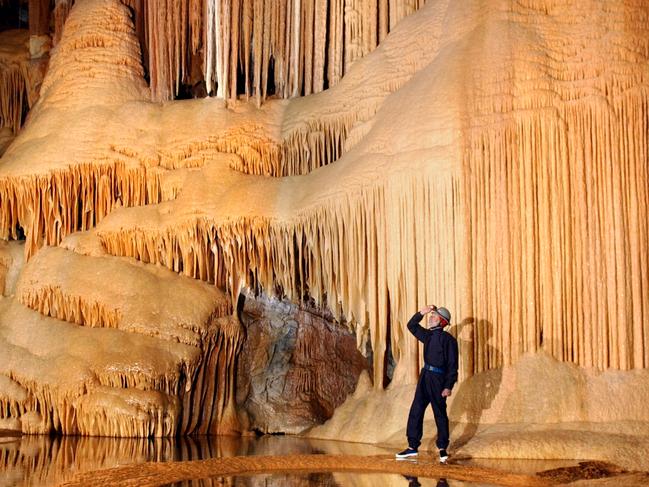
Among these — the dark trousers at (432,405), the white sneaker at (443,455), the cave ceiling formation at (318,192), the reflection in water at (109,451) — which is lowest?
the reflection in water at (109,451)

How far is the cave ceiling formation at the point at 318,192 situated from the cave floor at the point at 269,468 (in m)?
1.58

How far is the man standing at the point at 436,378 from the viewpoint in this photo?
7109 mm

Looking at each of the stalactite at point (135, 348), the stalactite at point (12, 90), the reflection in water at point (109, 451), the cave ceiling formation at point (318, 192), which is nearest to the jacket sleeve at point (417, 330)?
the cave ceiling formation at point (318, 192)

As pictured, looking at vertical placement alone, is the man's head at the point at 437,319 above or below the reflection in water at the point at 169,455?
above

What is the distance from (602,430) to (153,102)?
8.99 meters

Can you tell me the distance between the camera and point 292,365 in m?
12.9

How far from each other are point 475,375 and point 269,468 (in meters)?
2.56

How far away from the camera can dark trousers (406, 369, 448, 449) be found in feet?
23.3

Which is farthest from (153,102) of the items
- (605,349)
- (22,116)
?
(605,349)

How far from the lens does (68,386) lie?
10.3 m

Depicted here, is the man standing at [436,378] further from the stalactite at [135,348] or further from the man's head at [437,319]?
the stalactite at [135,348]

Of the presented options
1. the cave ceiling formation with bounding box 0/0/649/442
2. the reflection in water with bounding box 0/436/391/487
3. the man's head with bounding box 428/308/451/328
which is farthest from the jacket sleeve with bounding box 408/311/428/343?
the reflection in water with bounding box 0/436/391/487

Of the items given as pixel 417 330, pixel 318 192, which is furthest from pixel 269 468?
pixel 318 192

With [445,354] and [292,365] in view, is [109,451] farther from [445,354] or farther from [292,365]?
[292,365]
